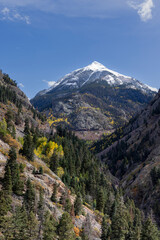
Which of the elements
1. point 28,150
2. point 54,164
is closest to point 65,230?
point 28,150

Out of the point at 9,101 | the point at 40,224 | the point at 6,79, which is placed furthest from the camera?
the point at 6,79

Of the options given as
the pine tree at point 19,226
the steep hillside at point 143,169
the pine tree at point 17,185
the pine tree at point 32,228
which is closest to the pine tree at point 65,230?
the pine tree at point 32,228

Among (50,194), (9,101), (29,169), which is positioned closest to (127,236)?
(50,194)

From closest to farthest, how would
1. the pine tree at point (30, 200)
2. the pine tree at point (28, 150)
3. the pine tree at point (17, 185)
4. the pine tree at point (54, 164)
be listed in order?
the pine tree at point (30, 200)
the pine tree at point (17, 185)
the pine tree at point (28, 150)
the pine tree at point (54, 164)

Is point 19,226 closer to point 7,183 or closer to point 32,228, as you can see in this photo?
point 32,228

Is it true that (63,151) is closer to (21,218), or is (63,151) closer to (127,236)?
(127,236)

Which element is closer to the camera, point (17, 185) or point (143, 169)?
point (17, 185)

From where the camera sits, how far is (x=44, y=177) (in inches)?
1983

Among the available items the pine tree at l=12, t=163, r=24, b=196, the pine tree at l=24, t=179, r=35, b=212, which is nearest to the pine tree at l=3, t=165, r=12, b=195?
the pine tree at l=12, t=163, r=24, b=196

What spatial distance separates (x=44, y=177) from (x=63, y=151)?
55.2m

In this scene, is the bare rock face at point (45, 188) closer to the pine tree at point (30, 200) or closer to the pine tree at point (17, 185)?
the pine tree at point (17, 185)

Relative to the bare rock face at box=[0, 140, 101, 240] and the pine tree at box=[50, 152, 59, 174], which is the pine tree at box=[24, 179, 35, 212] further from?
the pine tree at box=[50, 152, 59, 174]

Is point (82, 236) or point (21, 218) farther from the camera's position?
point (82, 236)

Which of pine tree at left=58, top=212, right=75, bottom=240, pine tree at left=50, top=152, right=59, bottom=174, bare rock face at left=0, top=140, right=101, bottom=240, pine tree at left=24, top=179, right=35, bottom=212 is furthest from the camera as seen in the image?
pine tree at left=50, top=152, right=59, bottom=174
